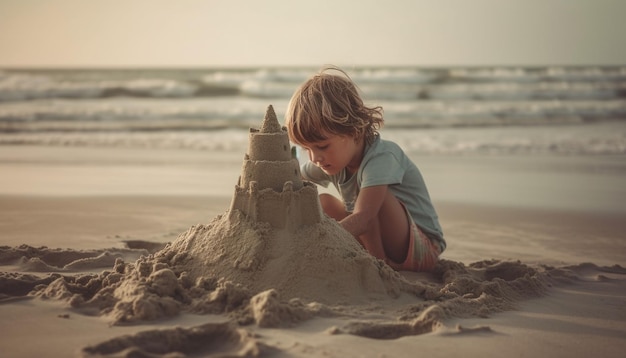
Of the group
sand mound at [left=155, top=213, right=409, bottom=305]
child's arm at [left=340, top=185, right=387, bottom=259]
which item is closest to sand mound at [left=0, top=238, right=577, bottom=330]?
sand mound at [left=155, top=213, right=409, bottom=305]

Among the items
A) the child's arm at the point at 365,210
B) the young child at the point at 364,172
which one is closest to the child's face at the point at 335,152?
the young child at the point at 364,172

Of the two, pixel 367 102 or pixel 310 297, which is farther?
pixel 367 102

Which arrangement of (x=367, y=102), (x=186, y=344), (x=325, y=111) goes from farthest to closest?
(x=367, y=102), (x=325, y=111), (x=186, y=344)

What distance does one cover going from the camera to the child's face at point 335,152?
12.1 feet

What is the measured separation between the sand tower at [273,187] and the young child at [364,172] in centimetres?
47

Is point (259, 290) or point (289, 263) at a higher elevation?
point (289, 263)

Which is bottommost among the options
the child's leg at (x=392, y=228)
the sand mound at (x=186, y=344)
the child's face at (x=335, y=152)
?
the sand mound at (x=186, y=344)

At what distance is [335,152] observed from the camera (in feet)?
12.3

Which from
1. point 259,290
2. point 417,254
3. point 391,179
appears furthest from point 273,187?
point 417,254

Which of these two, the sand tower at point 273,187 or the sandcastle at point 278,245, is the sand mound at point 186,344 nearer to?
the sandcastle at point 278,245

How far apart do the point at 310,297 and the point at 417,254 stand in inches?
44.1

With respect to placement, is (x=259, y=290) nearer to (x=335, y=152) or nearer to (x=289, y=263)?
(x=289, y=263)

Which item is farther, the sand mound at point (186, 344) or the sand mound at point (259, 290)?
the sand mound at point (259, 290)

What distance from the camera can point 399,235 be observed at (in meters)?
3.79
